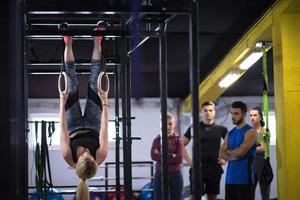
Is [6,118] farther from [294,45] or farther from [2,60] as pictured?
[294,45]

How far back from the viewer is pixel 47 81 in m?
8.77

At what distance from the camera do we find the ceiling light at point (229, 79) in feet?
25.0

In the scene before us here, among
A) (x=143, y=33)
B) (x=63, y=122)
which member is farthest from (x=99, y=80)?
(x=143, y=33)

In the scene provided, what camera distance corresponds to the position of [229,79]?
7.95 metres

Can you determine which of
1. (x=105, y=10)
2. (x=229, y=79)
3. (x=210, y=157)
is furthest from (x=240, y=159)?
(x=229, y=79)

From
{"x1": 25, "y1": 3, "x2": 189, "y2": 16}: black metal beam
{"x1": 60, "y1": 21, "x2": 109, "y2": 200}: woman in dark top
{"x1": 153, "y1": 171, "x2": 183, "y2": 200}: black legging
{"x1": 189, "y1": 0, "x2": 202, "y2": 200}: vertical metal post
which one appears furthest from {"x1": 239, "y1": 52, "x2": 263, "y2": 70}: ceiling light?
{"x1": 189, "y1": 0, "x2": 202, "y2": 200}: vertical metal post

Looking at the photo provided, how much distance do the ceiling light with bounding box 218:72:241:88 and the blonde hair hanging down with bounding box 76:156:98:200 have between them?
4562 millimetres

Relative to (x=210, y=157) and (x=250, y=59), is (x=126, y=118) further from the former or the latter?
(x=250, y=59)

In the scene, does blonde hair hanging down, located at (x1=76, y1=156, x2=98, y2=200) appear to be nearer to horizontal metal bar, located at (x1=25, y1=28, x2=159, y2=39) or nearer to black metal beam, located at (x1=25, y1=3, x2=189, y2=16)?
horizontal metal bar, located at (x1=25, y1=28, x2=159, y2=39)

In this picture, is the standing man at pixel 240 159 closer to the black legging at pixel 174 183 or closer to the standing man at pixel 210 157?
the standing man at pixel 210 157

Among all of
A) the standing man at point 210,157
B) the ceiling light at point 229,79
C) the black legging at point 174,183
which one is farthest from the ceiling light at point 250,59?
the black legging at point 174,183

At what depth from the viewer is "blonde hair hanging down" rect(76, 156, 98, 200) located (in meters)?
3.27

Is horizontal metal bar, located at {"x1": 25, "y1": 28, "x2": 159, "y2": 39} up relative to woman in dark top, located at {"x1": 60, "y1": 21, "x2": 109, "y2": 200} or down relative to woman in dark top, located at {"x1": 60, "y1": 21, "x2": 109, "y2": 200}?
up

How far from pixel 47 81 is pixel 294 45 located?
5.26 meters
